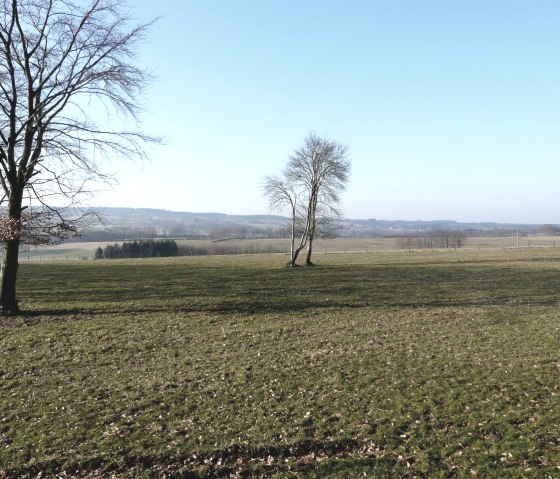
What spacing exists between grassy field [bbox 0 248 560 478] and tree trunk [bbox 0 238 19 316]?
0.82 meters

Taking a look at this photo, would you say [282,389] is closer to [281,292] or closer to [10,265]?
[10,265]

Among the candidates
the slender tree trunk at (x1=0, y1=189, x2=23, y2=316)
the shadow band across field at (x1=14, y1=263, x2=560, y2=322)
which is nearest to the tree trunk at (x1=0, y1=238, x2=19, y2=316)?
the slender tree trunk at (x1=0, y1=189, x2=23, y2=316)

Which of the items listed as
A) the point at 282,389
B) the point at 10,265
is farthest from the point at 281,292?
the point at 282,389

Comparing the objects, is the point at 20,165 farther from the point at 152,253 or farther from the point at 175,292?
the point at 152,253

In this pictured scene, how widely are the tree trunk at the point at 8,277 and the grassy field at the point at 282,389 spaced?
816 millimetres

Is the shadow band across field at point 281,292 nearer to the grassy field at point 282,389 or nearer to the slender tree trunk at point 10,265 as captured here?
the grassy field at point 282,389

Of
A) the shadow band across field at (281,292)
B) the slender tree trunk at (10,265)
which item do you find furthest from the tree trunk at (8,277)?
the shadow band across field at (281,292)

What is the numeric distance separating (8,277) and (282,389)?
13912 millimetres

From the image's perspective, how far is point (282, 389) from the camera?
964cm

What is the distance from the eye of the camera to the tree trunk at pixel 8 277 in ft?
57.0

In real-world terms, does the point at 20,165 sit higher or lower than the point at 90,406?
higher

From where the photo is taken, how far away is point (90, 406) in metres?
8.96

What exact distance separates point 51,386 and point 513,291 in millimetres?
22503

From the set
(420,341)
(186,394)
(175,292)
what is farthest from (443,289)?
(186,394)
